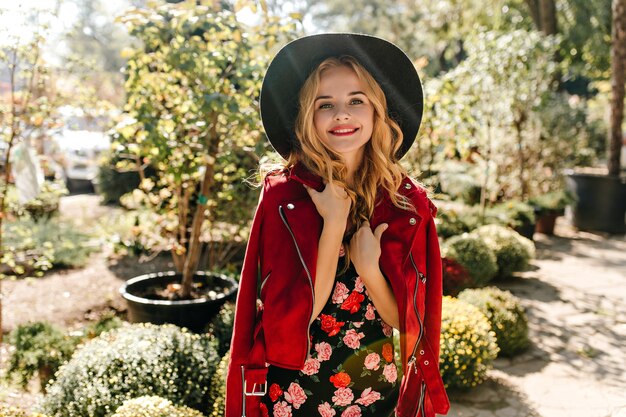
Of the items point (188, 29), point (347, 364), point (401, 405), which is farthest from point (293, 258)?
point (188, 29)

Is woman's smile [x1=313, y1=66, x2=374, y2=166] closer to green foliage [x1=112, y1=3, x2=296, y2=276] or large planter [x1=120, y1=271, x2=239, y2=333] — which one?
green foliage [x1=112, y1=3, x2=296, y2=276]

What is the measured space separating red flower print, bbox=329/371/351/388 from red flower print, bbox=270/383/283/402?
0.19 meters

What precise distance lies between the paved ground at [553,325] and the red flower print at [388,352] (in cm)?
193

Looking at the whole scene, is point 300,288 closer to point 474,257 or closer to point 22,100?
point 22,100

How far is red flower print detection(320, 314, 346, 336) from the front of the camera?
1.87 m

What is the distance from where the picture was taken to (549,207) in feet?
30.8

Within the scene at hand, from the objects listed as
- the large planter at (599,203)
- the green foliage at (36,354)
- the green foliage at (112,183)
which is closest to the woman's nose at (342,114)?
the green foliage at (36,354)

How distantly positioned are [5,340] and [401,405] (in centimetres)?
387

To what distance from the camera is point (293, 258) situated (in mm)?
1764

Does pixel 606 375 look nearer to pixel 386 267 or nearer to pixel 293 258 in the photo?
pixel 386 267

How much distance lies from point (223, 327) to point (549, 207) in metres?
7.45

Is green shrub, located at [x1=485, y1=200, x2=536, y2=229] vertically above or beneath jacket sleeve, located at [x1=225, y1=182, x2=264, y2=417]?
beneath

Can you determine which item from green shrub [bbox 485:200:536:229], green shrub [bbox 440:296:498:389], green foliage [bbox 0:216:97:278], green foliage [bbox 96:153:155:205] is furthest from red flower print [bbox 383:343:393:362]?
green foliage [bbox 96:153:155:205]

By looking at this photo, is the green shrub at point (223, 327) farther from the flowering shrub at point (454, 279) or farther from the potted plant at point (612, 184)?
the potted plant at point (612, 184)
